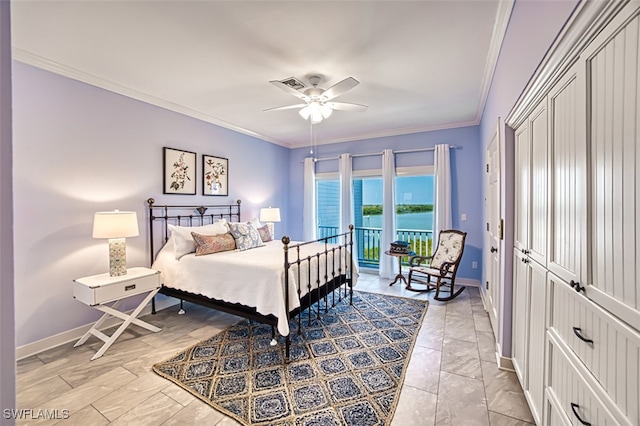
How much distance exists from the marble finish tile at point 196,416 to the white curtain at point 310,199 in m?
4.05

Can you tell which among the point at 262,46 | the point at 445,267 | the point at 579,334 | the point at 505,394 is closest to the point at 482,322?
the point at 445,267

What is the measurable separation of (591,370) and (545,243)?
0.68 metres

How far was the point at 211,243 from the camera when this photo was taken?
3387 millimetres

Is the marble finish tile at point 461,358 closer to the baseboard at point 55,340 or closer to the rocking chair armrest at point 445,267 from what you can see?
the rocking chair armrest at point 445,267

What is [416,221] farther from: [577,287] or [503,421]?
[577,287]

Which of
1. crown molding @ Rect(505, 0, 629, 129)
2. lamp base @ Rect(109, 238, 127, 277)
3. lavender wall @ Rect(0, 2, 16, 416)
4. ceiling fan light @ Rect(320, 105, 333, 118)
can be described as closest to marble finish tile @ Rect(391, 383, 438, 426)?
lavender wall @ Rect(0, 2, 16, 416)

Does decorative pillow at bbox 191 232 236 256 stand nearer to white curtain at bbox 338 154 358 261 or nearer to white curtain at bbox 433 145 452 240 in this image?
white curtain at bbox 338 154 358 261

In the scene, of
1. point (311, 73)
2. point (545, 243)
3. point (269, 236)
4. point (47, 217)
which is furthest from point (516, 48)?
point (47, 217)

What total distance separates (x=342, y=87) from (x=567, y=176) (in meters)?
1.92

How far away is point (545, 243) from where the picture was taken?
1.54 meters

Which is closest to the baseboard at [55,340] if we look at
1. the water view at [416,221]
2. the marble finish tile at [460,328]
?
the marble finish tile at [460,328]

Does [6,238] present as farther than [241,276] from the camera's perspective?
No

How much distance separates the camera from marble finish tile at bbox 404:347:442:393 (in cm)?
209

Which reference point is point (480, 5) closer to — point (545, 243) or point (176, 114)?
point (545, 243)
